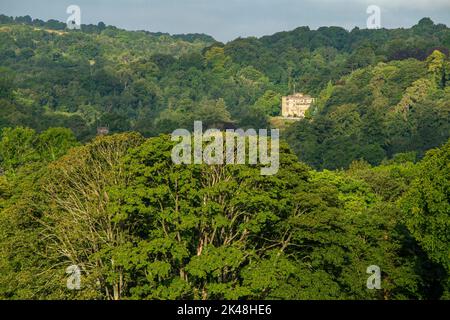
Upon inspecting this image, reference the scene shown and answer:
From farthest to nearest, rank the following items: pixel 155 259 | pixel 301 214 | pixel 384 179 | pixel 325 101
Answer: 1. pixel 325 101
2. pixel 384 179
3. pixel 301 214
4. pixel 155 259

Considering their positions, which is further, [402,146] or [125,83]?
[125,83]

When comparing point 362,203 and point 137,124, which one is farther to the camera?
point 137,124

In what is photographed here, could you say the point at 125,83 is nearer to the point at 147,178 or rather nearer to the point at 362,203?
the point at 362,203

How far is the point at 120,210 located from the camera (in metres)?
25.4

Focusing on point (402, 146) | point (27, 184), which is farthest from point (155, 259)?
point (402, 146)

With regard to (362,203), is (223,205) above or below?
above

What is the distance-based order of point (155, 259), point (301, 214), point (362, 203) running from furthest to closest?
point (362, 203), point (301, 214), point (155, 259)

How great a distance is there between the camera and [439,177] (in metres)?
25.8

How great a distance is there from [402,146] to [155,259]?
288 feet

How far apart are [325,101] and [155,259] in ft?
418

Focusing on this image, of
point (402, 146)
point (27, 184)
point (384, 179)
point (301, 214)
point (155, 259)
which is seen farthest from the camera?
point (402, 146)

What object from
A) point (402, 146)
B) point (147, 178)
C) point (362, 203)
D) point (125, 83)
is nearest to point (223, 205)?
point (147, 178)

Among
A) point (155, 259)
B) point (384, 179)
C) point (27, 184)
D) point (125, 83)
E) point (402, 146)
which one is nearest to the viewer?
point (155, 259)

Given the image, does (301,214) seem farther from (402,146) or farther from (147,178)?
(402,146)
